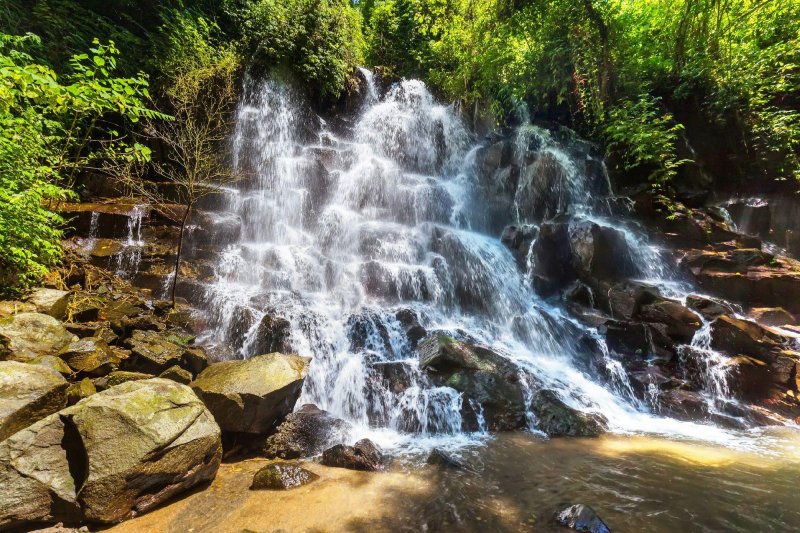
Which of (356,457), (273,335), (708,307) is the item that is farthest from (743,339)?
(273,335)

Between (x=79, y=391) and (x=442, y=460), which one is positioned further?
(x=442, y=460)

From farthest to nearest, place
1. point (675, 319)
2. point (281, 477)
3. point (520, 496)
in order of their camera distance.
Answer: point (675, 319)
point (281, 477)
point (520, 496)

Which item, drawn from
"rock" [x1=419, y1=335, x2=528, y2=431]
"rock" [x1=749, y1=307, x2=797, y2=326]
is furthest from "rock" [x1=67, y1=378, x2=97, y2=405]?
"rock" [x1=749, y1=307, x2=797, y2=326]

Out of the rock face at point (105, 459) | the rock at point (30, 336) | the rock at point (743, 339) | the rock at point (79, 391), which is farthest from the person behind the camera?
the rock at point (743, 339)

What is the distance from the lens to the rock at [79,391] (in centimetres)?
427

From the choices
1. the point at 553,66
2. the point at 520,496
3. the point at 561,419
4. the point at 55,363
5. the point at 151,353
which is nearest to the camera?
the point at 520,496

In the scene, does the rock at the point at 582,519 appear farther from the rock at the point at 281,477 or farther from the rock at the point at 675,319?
the rock at the point at 675,319

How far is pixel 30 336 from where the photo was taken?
189 inches

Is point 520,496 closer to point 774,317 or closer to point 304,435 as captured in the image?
point 304,435

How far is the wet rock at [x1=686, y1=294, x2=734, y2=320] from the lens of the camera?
8.54 m

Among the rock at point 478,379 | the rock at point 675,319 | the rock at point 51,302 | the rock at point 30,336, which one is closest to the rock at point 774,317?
the rock at point 675,319

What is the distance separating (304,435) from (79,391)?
2.89 meters

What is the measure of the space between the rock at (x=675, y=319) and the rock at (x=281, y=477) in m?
8.60

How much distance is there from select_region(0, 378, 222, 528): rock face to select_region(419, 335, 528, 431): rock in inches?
160
